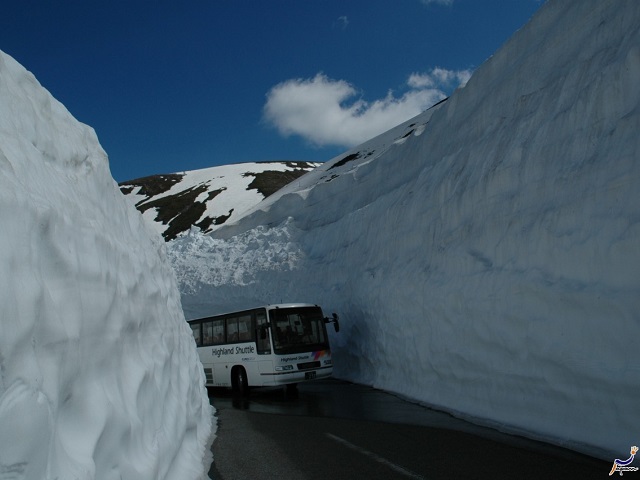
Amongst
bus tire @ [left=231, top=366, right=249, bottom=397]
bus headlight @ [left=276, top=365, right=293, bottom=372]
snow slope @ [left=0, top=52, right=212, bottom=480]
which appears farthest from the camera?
bus tire @ [left=231, top=366, right=249, bottom=397]

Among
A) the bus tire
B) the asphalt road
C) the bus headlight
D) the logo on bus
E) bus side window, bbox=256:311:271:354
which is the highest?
bus side window, bbox=256:311:271:354

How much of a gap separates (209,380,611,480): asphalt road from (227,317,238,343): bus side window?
198 inches

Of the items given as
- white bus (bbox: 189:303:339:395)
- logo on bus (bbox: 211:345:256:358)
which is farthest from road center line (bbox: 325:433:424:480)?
logo on bus (bbox: 211:345:256:358)

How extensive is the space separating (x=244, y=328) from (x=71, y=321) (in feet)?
44.4

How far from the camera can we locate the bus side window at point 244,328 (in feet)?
54.3

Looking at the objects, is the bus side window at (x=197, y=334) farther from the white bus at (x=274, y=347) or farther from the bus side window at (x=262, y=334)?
the bus side window at (x=262, y=334)

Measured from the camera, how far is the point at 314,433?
30.6 feet

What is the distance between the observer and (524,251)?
9836mm

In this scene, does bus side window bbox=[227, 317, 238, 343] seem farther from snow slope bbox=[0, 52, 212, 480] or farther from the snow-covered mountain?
the snow-covered mountain

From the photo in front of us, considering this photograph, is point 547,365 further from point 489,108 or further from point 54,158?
point 489,108

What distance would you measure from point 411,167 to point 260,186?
61154mm

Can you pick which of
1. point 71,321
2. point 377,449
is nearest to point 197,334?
point 377,449

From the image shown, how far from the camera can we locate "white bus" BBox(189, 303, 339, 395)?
15.5 metres

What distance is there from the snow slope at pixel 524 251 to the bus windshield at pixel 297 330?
5.44 ft
